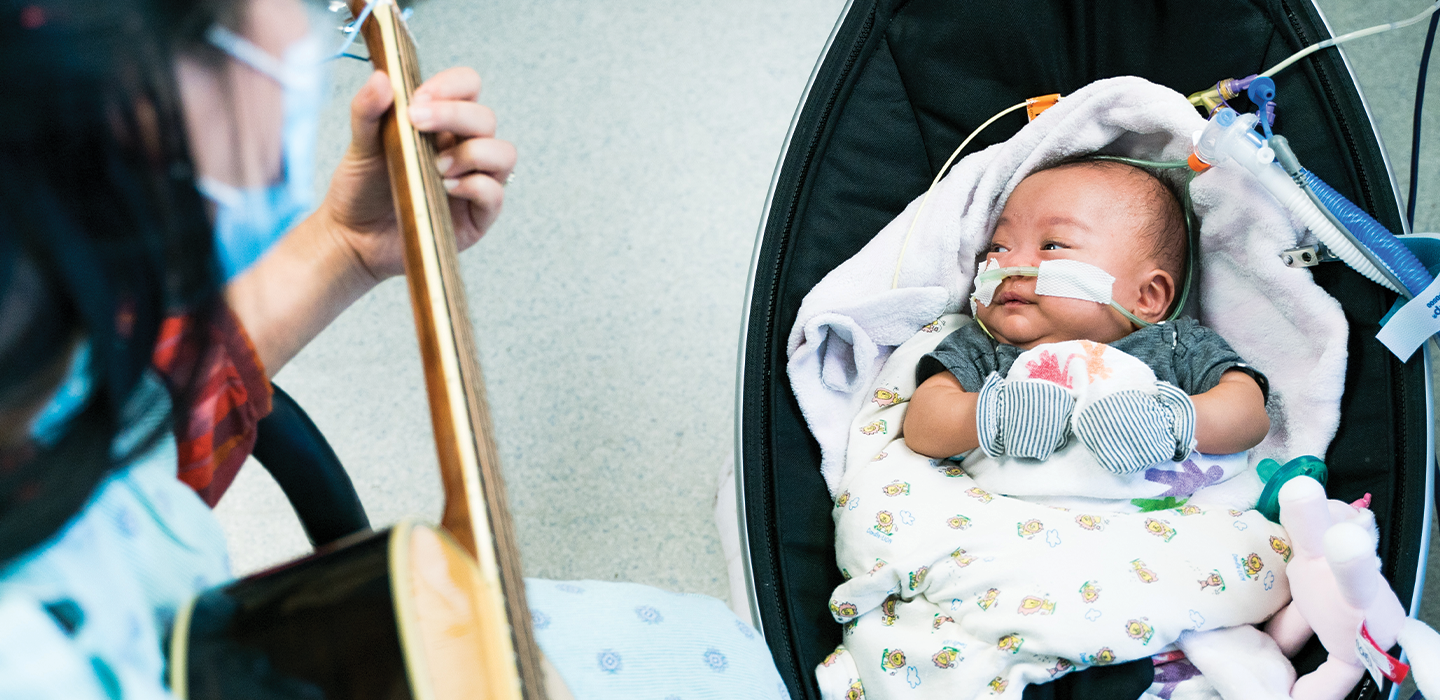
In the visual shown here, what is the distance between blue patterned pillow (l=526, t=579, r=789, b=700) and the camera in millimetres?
607

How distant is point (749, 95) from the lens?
151 centimetres

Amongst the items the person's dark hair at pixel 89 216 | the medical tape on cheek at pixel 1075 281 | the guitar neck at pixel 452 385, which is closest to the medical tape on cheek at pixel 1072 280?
the medical tape on cheek at pixel 1075 281

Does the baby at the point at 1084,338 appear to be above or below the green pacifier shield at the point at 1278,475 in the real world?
above

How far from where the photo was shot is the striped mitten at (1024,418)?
2.77ft

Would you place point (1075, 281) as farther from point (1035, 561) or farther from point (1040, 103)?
point (1035, 561)

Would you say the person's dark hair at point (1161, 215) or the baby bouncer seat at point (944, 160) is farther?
the person's dark hair at point (1161, 215)

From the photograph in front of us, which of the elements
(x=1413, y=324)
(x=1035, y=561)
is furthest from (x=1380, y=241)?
(x=1035, y=561)

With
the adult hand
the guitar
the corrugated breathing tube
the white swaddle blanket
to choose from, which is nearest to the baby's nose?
the white swaddle blanket

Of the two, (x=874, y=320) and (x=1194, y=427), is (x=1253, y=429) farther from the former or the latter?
(x=874, y=320)

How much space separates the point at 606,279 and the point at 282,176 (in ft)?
3.35

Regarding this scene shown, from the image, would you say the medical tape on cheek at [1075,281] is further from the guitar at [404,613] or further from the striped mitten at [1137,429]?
the guitar at [404,613]

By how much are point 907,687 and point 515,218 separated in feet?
3.24

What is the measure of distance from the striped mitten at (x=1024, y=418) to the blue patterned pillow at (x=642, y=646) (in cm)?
34

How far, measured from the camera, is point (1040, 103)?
3.33 ft
